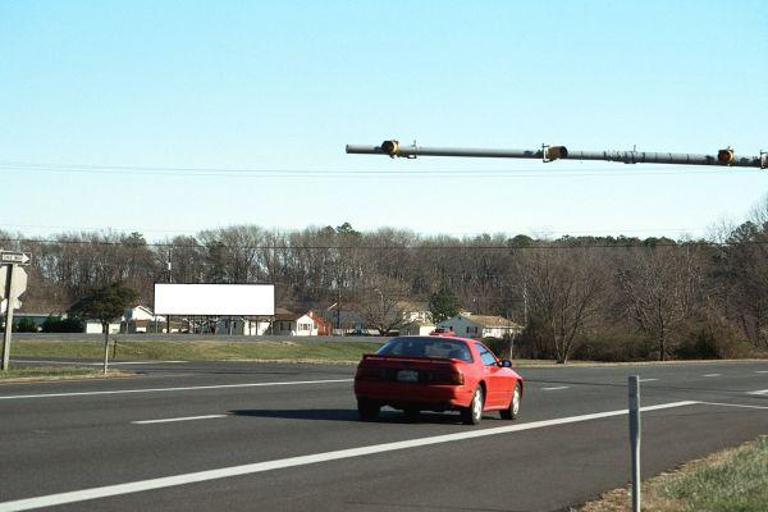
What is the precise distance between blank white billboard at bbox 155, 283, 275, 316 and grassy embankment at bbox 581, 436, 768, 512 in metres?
85.7

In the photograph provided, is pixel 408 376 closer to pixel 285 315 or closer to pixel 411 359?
pixel 411 359

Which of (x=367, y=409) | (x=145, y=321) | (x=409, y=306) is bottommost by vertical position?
(x=367, y=409)

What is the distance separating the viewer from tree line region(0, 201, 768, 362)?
7006cm

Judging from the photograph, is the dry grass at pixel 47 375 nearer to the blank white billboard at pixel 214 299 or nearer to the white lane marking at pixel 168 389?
the white lane marking at pixel 168 389

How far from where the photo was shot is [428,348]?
17453mm

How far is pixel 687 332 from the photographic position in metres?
70.5

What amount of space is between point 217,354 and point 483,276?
9312cm

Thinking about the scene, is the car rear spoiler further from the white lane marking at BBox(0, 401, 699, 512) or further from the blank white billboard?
the blank white billboard

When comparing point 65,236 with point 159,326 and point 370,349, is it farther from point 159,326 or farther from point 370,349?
point 370,349

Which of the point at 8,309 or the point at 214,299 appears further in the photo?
the point at 214,299

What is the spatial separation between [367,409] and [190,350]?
159 ft

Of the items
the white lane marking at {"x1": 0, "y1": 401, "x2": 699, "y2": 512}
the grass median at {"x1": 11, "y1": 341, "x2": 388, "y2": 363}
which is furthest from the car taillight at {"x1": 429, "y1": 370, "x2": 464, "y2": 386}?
the grass median at {"x1": 11, "y1": 341, "x2": 388, "y2": 363}

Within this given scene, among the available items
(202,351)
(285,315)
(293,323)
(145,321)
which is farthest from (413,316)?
(202,351)

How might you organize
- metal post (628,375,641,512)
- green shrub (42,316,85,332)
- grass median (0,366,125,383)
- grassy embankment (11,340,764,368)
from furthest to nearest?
1. green shrub (42,316,85,332)
2. grassy embankment (11,340,764,368)
3. grass median (0,366,125,383)
4. metal post (628,375,641,512)
